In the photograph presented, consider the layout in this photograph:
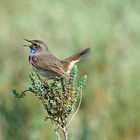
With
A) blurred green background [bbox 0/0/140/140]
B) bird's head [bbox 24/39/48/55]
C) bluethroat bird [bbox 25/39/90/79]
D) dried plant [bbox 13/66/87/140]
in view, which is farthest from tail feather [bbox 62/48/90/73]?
dried plant [bbox 13/66/87/140]

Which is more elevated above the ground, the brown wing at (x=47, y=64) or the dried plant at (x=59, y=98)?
the brown wing at (x=47, y=64)

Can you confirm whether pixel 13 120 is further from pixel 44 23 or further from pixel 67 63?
pixel 44 23

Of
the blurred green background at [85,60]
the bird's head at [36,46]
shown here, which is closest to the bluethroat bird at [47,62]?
the bird's head at [36,46]

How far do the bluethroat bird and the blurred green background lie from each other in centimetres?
67

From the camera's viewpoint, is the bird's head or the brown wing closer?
the brown wing

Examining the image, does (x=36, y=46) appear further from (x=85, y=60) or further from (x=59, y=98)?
(x=85, y=60)

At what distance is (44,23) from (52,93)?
971 centimetres

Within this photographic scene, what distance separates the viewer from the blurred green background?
33.6 ft

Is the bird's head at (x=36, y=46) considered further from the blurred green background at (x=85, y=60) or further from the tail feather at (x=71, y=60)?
the blurred green background at (x=85, y=60)

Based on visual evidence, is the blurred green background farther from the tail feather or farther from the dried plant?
the dried plant

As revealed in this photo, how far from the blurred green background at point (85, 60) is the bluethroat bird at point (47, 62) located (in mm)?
672

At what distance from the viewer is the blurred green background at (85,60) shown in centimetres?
1023

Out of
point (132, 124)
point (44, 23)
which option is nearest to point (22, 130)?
point (132, 124)

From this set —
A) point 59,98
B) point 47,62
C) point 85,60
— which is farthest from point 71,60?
point 85,60
